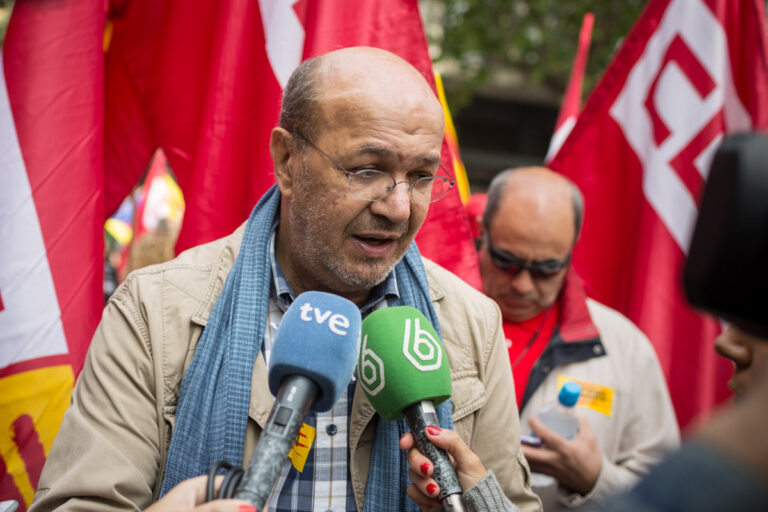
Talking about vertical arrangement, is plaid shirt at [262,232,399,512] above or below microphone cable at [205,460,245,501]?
below

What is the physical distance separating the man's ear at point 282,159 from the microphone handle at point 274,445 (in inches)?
39.3

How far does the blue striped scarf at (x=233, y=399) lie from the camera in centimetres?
176

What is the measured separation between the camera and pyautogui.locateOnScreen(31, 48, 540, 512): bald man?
1743mm

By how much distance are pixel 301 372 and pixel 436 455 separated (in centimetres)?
38

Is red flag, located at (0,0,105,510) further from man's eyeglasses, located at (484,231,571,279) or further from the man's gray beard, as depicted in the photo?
man's eyeglasses, located at (484,231,571,279)

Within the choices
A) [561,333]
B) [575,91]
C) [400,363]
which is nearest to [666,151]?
[561,333]

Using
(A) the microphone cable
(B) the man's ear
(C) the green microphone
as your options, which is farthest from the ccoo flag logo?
(B) the man's ear

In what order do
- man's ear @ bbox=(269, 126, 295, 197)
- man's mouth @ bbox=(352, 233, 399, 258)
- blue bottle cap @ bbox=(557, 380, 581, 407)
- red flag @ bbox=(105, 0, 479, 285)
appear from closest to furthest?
man's mouth @ bbox=(352, 233, 399, 258) → man's ear @ bbox=(269, 126, 295, 197) → blue bottle cap @ bbox=(557, 380, 581, 407) → red flag @ bbox=(105, 0, 479, 285)

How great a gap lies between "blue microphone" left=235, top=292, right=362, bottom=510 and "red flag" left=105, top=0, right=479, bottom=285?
1.56 meters

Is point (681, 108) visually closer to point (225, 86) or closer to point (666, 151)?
point (666, 151)

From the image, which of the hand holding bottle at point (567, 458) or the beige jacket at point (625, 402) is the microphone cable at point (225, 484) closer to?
the hand holding bottle at point (567, 458)

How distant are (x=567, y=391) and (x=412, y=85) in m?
1.27

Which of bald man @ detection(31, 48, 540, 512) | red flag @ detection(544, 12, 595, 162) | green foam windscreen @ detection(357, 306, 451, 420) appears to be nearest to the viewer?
green foam windscreen @ detection(357, 306, 451, 420)

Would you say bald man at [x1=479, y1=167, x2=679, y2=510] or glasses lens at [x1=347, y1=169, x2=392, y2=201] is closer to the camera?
glasses lens at [x1=347, y1=169, x2=392, y2=201]
